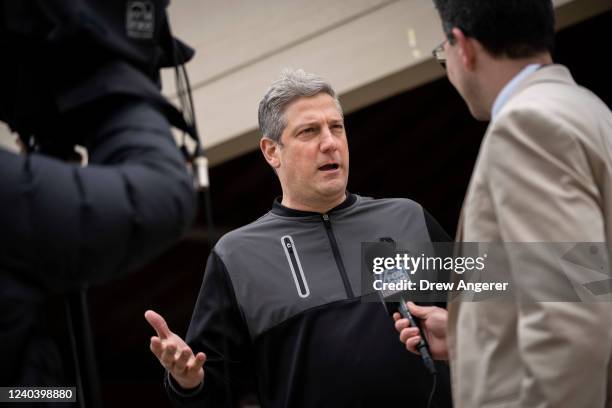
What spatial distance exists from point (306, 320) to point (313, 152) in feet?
1.90

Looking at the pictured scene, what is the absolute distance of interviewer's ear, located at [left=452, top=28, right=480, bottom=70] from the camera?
5.78 feet

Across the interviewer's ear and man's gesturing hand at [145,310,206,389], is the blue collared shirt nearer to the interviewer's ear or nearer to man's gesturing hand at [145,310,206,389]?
the interviewer's ear

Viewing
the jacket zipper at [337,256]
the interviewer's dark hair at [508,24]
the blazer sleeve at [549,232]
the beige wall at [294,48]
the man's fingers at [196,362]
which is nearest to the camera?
the blazer sleeve at [549,232]

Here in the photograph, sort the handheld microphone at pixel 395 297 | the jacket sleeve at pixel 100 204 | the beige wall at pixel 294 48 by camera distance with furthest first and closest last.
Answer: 1. the beige wall at pixel 294 48
2. the handheld microphone at pixel 395 297
3. the jacket sleeve at pixel 100 204

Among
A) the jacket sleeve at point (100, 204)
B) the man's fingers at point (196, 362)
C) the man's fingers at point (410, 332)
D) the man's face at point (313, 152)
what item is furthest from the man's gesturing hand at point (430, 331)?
the jacket sleeve at point (100, 204)

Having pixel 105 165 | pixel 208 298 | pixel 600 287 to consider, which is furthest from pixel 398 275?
pixel 105 165

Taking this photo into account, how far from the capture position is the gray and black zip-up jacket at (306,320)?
2.30m

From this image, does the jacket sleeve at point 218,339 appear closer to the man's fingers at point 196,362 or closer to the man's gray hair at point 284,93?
the man's fingers at point 196,362

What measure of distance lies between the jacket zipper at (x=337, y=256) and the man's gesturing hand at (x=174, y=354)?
0.45 metres

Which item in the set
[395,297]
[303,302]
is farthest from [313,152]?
[395,297]

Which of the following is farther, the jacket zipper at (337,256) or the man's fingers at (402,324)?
the jacket zipper at (337,256)

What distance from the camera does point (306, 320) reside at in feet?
7.75

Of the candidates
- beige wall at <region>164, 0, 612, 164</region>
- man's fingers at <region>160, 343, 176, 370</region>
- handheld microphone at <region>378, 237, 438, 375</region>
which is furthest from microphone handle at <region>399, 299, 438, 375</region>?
beige wall at <region>164, 0, 612, 164</region>

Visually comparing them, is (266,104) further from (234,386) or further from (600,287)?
(600,287)
